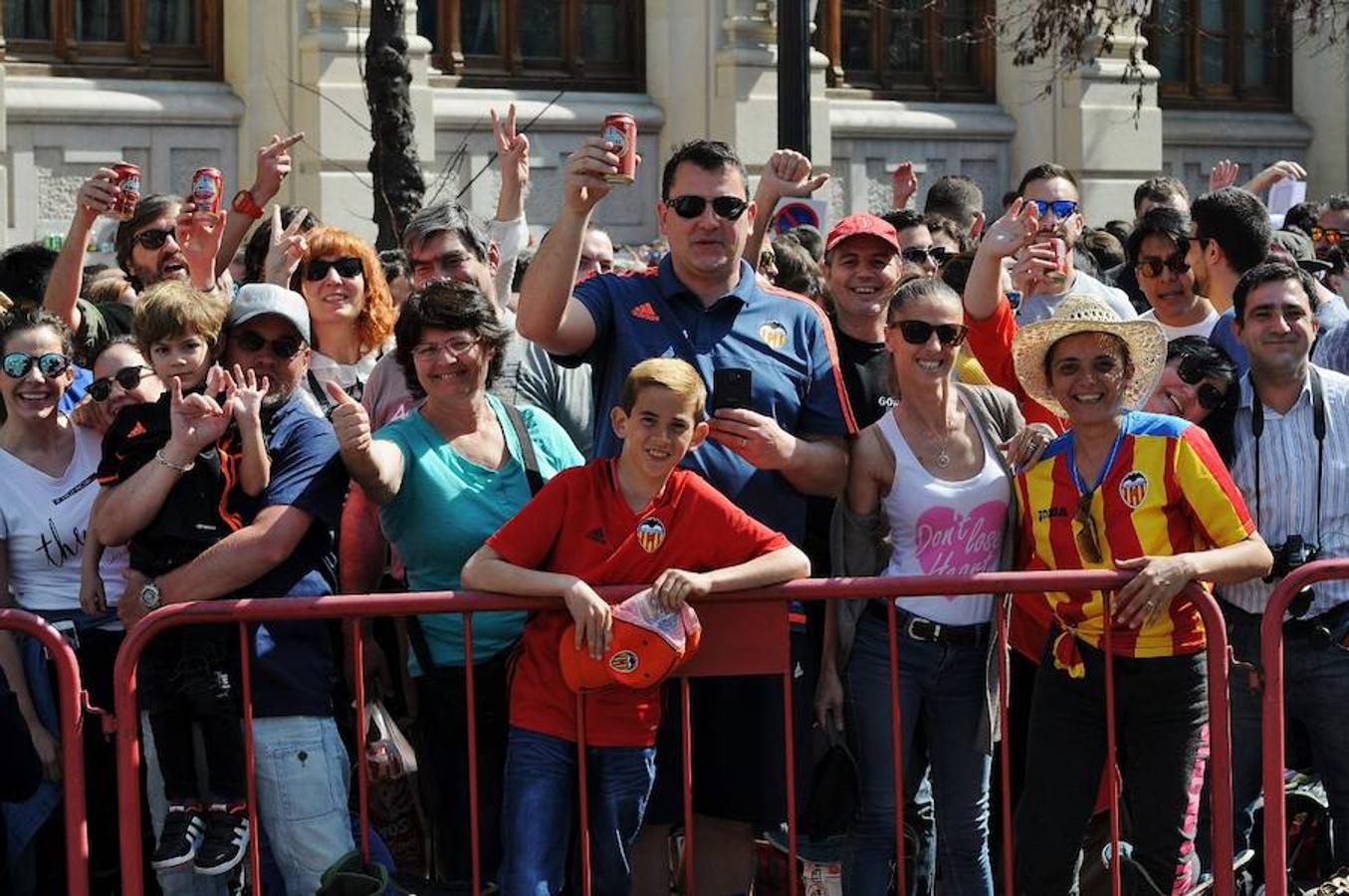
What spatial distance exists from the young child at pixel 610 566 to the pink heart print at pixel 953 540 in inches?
20.4

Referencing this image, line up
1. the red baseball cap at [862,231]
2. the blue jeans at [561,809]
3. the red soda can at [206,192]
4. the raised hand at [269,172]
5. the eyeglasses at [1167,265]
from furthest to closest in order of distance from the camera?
the raised hand at [269,172], the eyeglasses at [1167,265], the red soda can at [206,192], the red baseball cap at [862,231], the blue jeans at [561,809]

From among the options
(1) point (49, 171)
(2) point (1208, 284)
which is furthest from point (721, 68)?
(2) point (1208, 284)

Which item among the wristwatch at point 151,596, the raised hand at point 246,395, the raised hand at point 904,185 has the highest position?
the raised hand at point 904,185

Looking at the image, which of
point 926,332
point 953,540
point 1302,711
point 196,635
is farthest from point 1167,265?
point 196,635

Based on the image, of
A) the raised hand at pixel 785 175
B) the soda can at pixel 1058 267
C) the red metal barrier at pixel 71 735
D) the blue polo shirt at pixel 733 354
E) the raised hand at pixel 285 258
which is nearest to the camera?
the red metal barrier at pixel 71 735

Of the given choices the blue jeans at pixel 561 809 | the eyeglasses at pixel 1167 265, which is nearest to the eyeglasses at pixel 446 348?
the blue jeans at pixel 561 809

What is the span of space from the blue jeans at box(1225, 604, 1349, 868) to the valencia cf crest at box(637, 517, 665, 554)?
182 cm

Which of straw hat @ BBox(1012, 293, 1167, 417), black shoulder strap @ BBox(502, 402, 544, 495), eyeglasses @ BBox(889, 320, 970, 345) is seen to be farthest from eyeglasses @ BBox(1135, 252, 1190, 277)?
black shoulder strap @ BBox(502, 402, 544, 495)

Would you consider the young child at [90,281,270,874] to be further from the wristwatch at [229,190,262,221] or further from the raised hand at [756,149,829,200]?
the wristwatch at [229,190,262,221]

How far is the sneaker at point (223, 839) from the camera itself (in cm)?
555

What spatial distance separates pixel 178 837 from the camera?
5555mm

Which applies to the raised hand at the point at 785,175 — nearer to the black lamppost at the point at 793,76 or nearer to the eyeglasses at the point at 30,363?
the eyeglasses at the point at 30,363

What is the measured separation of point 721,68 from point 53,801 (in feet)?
44.9

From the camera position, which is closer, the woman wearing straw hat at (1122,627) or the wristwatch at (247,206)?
the woman wearing straw hat at (1122,627)
